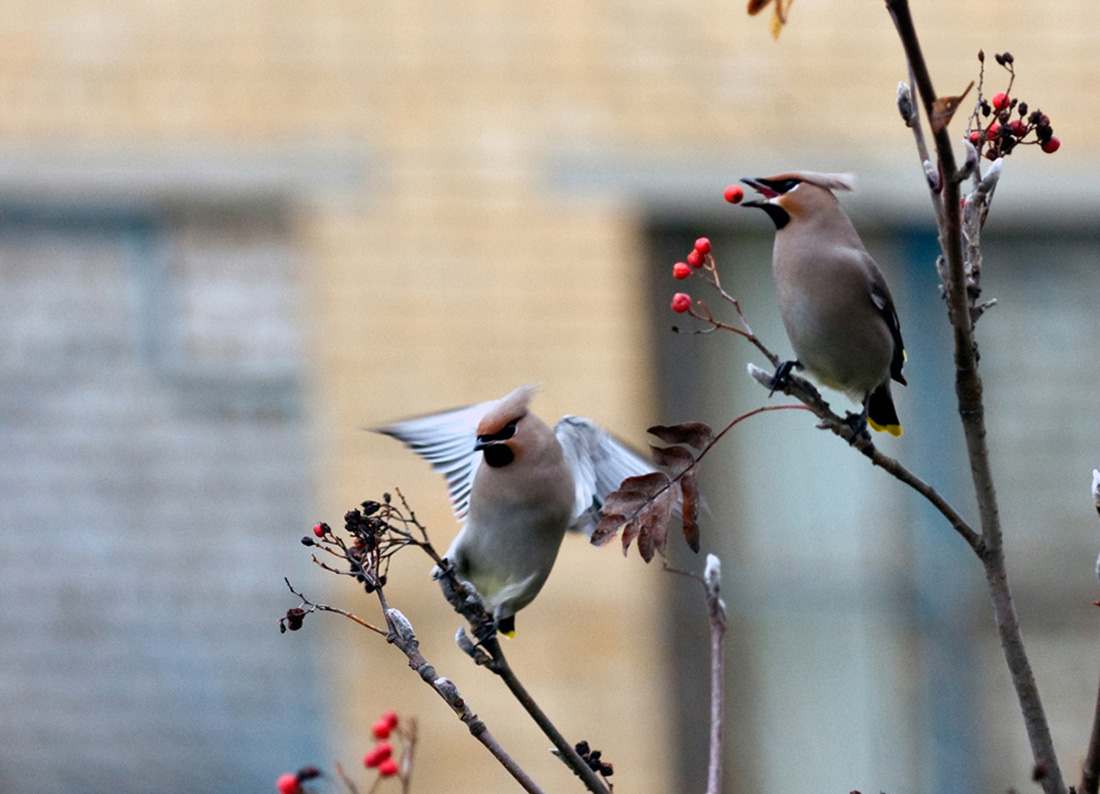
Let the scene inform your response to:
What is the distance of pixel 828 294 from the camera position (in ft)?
7.27

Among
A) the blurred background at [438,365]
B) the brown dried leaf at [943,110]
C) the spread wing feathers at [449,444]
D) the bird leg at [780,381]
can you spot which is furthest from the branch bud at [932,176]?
the blurred background at [438,365]

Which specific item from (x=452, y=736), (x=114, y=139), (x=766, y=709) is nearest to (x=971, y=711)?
(x=766, y=709)

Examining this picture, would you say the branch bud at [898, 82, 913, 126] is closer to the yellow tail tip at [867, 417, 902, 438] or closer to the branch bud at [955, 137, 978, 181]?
the branch bud at [955, 137, 978, 181]

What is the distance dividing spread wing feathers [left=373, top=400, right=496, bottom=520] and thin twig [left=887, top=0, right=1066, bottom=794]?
1.21 metres

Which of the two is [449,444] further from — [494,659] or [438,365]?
[438,365]

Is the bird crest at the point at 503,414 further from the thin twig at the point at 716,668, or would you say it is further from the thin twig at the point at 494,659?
the thin twig at the point at 716,668

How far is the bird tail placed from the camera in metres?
2.45

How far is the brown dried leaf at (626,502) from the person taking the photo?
5.28 ft

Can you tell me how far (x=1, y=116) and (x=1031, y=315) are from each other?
4.50 meters

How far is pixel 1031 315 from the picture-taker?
21.0 feet

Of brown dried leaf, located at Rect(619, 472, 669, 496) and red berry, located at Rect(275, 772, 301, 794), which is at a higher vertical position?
brown dried leaf, located at Rect(619, 472, 669, 496)

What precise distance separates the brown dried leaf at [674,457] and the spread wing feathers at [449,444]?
0.92 meters

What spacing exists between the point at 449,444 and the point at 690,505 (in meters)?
1.11

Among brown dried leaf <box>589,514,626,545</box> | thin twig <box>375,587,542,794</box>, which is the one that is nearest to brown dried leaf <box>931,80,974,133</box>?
brown dried leaf <box>589,514,626,545</box>
